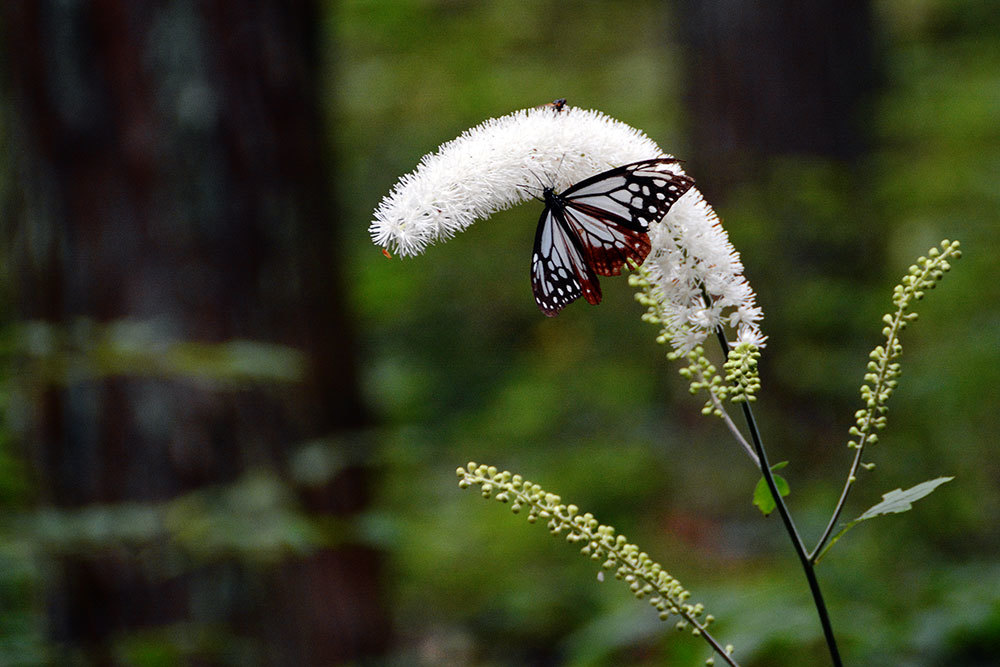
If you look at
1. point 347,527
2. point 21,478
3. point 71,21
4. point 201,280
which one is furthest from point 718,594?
point 71,21

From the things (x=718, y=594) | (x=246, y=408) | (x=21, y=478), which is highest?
(x=246, y=408)

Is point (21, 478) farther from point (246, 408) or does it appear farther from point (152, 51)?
point (152, 51)

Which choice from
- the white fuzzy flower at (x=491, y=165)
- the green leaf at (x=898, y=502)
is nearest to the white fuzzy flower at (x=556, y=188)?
the white fuzzy flower at (x=491, y=165)

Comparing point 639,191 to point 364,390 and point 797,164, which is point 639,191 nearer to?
point 364,390

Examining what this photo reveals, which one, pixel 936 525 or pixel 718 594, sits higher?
pixel 936 525

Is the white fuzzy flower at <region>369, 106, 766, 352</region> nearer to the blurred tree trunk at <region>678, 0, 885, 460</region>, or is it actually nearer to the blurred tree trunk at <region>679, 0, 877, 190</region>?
the blurred tree trunk at <region>678, 0, 885, 460</region>

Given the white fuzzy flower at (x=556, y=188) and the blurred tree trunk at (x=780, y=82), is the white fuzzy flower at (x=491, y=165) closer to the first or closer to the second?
the white fuzzy flower at (x=556, y=188)
